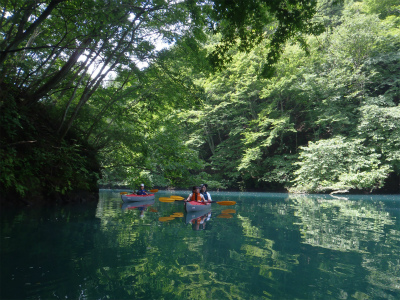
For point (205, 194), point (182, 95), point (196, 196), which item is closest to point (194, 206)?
point (196, 196)

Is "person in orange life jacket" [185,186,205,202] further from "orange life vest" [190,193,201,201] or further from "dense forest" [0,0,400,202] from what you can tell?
"dense forest" [0,0,400,202]

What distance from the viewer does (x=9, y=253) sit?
338 centimetres

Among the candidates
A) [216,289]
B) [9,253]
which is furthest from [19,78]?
[216,289]

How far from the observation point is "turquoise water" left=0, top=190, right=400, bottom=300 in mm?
2414

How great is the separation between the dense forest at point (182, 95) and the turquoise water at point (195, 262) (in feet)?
8.39

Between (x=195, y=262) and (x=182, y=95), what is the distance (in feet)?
20.8

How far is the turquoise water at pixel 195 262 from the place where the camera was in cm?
241

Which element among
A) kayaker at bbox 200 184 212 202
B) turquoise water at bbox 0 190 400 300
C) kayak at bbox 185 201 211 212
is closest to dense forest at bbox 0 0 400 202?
kayaker at bbox 200 184 212 202

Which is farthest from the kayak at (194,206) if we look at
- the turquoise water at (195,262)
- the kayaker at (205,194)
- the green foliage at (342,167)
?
the green foliage at (342,167)

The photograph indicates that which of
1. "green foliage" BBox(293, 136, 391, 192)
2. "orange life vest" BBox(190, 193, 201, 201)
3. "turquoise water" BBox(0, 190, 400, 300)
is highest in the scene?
"green foliage" BBox(293, 136, 391, 192)

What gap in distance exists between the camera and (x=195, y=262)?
3242mm

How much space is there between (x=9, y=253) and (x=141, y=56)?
595 centimetres

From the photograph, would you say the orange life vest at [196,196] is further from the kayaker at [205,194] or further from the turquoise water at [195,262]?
the turquoise water at [195,262]

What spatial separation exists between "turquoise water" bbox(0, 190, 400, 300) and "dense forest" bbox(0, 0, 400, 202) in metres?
2.56
